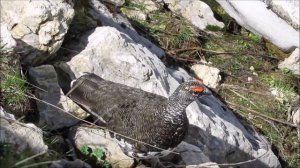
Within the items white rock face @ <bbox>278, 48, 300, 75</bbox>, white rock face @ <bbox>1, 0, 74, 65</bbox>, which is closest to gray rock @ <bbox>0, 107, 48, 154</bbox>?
white rock face @ <bbox>1, 0, 74, 65</bbox>

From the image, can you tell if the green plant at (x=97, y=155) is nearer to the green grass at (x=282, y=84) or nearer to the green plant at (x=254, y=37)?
the green grass at (x=282, y=84)

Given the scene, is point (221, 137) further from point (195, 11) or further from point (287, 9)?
point (287, 9)

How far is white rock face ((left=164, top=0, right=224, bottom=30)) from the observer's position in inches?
323

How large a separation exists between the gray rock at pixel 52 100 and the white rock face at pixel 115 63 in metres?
0.36

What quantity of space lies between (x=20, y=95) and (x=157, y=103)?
4.19 ft

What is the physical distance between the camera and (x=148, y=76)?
5914 mm

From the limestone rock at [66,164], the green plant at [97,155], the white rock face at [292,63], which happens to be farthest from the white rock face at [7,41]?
the white rock face at [292,63]

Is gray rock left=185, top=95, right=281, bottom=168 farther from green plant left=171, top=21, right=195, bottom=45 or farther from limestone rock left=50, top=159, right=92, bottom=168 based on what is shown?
limestone rock left=50, top=159, right=92, bottom=168

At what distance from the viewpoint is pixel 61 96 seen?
5.34 m

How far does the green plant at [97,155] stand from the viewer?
4.85 metres

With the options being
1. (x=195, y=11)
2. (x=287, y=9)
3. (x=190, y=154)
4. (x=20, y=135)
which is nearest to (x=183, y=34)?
(x=195, y=11)

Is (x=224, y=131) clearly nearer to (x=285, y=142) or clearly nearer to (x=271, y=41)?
(x=285, y=142)

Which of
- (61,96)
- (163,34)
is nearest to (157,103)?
(61,96)

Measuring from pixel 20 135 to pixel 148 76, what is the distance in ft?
7.04
